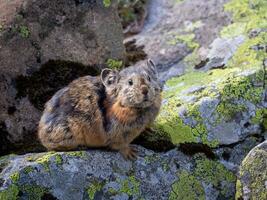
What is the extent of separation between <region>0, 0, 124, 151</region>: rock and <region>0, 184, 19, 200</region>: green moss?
1.65 m

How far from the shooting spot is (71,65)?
934 cm

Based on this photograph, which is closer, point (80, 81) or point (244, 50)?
point (80, 81)

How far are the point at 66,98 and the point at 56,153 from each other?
79 cm

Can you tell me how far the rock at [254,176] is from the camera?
722 centimetres

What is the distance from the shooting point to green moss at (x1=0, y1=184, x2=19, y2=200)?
7305mm

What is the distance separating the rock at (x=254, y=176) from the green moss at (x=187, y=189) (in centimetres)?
81

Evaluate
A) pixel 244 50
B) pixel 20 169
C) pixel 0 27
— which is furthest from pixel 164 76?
pixel 20 169

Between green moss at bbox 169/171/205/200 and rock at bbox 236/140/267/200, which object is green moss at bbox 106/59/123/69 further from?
rock at bbox 236/140/267/200

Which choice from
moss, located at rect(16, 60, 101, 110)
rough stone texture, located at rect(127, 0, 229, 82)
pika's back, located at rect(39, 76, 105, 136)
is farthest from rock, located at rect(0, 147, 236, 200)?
rough stone texture, located at rect(127, 0, 229, 82)

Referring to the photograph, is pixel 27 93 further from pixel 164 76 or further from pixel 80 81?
pixel 164 76

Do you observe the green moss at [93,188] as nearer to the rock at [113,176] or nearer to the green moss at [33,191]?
the rock at [113,176]

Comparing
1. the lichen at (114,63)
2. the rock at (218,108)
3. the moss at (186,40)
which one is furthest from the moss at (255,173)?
the moss at (186,40)

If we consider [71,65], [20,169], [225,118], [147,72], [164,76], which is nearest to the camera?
[20,169]

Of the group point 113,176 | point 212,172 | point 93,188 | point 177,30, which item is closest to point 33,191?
point 93,188
